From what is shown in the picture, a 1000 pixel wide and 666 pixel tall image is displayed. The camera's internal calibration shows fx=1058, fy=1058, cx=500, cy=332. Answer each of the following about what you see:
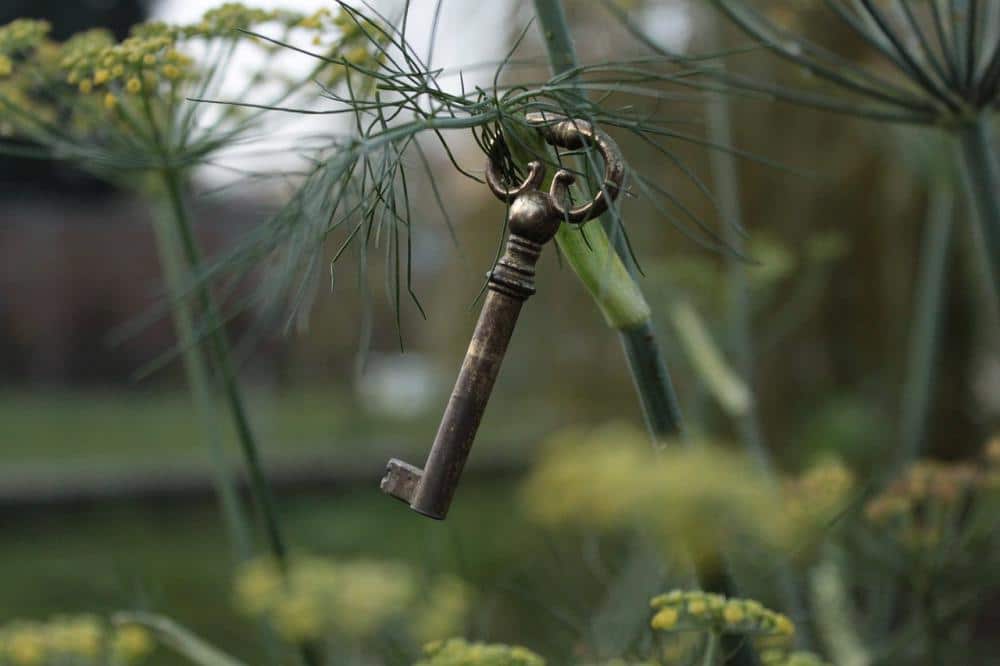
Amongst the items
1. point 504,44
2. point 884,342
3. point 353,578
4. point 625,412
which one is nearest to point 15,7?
point 625,412

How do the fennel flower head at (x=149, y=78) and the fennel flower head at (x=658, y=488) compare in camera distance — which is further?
the fennel flower head at (x=149, y=78)

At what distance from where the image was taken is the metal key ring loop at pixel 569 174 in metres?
0.56

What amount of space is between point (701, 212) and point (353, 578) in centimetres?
420

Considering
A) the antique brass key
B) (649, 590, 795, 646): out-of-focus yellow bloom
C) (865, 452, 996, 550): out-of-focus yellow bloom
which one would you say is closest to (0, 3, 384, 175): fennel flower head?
the antique brass key

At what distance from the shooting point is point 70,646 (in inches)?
37.7

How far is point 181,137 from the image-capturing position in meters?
0.93

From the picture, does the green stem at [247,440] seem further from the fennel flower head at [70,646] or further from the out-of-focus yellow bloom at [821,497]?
the out-of-focus yellow bloom at [821,497]

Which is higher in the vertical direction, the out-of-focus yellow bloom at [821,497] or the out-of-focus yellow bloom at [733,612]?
the out-of-focus yellow bloom at [821,497]

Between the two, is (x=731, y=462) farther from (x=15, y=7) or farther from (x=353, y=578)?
(x=15, y=7)

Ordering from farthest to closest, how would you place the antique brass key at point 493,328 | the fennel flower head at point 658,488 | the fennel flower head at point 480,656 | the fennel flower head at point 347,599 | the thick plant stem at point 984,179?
the fennel flower head at point 347,599, the thick plant stem at point 984,179, the fennel flower head at point 480,656, the antique brass key at point 493,328, the fennel flower head at point 658,488

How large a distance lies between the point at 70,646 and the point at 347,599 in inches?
12.0

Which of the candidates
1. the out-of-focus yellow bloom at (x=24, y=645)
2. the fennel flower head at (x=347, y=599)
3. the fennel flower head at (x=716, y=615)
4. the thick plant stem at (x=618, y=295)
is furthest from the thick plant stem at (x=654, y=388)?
the out-of-focus yellow bloom at (x=24, y=645)

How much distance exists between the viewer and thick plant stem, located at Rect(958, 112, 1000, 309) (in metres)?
0.86

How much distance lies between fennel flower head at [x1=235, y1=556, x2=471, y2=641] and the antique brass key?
566 mm
